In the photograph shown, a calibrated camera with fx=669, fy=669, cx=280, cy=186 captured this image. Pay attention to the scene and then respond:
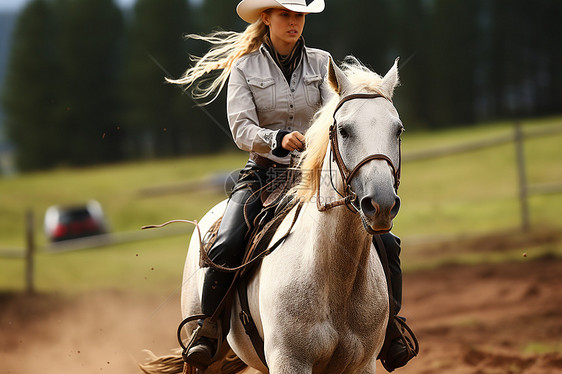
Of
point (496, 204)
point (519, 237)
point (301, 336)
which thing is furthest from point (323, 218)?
point (496, 204)

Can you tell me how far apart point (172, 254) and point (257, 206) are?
10.2 meters

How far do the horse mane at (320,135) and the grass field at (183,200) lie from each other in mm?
8243

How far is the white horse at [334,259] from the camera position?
272 centimetres

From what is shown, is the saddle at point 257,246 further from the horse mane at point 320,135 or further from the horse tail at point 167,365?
the horse tail at point 167,365

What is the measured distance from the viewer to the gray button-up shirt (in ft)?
11.8

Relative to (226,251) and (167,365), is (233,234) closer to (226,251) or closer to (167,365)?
(226,251)

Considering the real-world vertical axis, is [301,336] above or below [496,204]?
above

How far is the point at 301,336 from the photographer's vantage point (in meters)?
3.07

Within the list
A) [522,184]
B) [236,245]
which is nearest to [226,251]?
[236,245]

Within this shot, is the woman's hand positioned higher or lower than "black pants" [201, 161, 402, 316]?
higher

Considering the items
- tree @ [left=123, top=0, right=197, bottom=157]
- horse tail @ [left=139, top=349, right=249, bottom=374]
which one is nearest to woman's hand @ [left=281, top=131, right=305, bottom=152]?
horse tail @ [left=139, top=349, right=249, bottom=374]

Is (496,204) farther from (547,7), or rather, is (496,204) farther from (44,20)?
(44,20)

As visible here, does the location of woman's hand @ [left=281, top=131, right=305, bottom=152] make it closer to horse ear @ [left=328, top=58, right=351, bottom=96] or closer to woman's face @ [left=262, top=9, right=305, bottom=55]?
horse ear @ [left=328, top=58, right=351, bottom=96]

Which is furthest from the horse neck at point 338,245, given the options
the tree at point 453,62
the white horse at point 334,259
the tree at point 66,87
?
the tree at point 66,87
